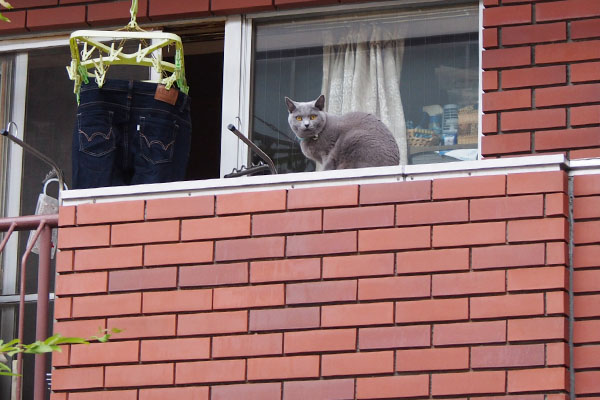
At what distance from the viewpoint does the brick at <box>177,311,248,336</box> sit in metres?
6.23

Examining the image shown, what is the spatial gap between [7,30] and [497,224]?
3601 mm

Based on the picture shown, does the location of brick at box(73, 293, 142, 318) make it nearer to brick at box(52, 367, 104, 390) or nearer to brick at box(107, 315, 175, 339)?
brick at box(107, 315, 175, 339)

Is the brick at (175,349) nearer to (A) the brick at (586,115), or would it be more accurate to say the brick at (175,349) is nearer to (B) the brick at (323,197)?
(B) the brick at (323,197)

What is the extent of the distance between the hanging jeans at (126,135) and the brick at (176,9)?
2.92 feet

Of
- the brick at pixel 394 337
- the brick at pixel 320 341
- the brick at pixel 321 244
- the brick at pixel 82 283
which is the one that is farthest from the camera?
the brick at pixel 82 283

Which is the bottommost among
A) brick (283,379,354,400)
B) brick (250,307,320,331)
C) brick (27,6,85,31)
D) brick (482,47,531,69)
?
brick (283,379,354,400)

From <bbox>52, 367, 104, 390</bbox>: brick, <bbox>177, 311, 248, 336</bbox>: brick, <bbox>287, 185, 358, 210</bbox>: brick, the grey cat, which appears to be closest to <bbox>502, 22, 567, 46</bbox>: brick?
the grey cat

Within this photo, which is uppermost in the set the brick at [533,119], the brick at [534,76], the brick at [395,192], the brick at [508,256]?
the brick at [534,76]

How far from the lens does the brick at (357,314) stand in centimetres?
602

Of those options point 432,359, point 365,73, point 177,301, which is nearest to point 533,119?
point 365,73

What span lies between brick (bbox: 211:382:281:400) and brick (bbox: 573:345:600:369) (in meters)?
1.25

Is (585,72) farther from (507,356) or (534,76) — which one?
(507,356)

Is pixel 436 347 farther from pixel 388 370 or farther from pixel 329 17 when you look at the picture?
pixel 329 17

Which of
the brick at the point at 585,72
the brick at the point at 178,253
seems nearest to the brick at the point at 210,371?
the brick at the point at 178,253
